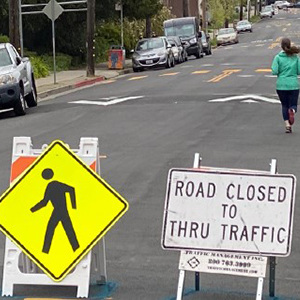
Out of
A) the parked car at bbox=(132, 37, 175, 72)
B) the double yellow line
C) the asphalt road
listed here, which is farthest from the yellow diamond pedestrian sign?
the parked car at bbox=(132, 37, 175, 72)

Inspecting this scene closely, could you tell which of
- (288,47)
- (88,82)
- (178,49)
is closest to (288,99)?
(288,47)

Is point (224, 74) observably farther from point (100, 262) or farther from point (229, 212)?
point (229, 212)

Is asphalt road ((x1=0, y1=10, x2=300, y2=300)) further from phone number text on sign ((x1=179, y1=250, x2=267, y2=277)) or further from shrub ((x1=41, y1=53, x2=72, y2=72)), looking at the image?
shrub ((x1=41, y1=53, x2=72, y2=72))

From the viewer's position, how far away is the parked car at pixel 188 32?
46906 millimetres

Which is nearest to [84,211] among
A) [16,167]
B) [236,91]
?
[16,167]

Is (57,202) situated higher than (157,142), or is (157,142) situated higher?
(57,202)

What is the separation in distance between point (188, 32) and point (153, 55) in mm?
10487

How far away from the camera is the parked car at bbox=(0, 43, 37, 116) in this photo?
19.4 m

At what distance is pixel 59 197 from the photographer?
618 centimetres

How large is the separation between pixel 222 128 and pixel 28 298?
32.8 feet

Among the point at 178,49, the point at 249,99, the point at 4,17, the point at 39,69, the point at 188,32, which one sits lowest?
the point at 178,49

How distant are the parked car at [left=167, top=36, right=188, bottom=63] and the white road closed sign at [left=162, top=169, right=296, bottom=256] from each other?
115ft

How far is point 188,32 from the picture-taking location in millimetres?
47750

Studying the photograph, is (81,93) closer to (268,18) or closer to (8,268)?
(8,268)
